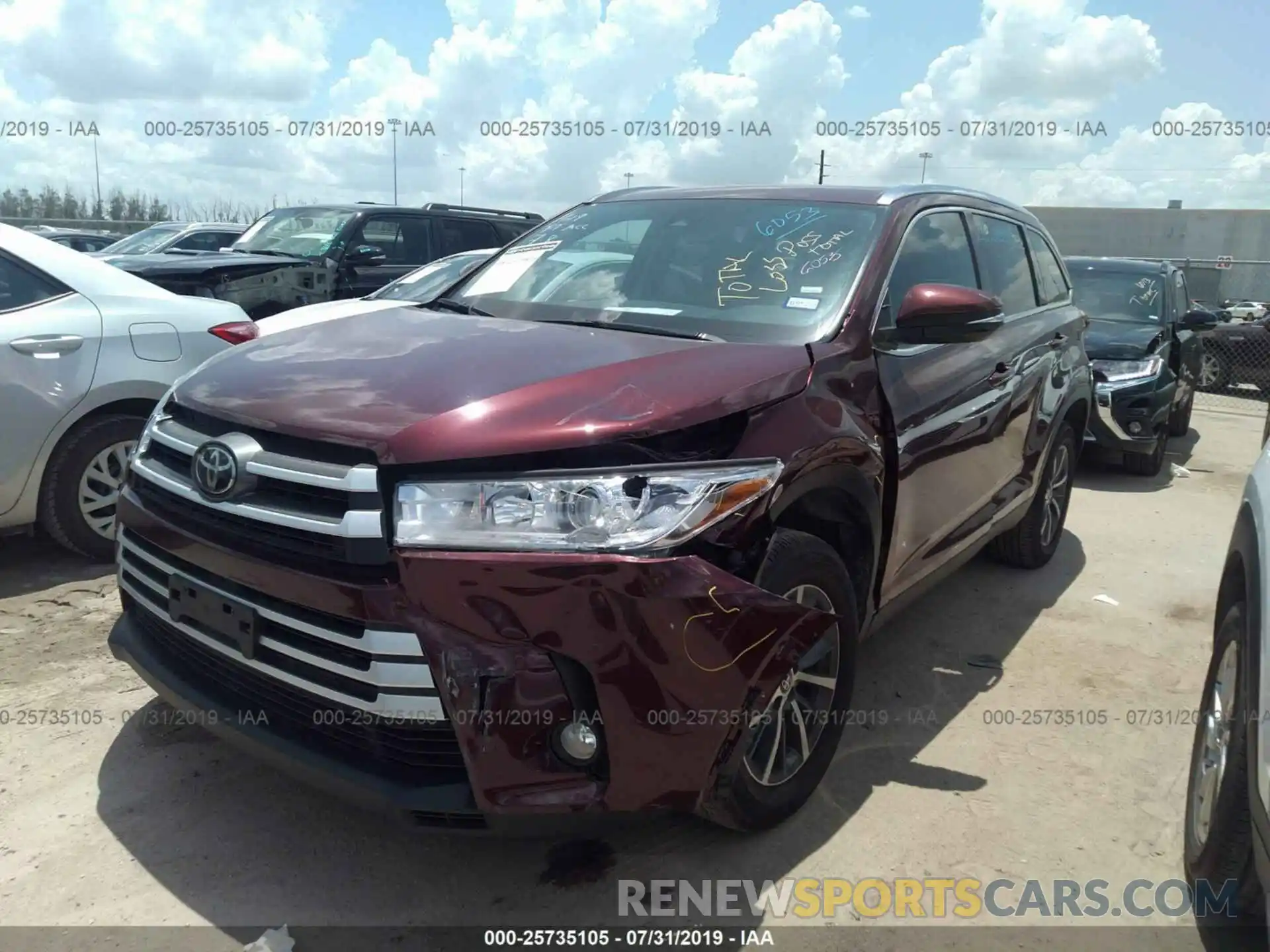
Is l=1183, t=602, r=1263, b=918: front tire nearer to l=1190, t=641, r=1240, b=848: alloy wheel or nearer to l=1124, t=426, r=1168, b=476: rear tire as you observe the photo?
l=1190, t=641, r=1240, b=848: alloy wheel

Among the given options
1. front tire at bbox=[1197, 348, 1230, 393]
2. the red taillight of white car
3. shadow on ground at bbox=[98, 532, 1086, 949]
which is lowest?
shadow on ground at bbox=[98, 532, 1086, 949]

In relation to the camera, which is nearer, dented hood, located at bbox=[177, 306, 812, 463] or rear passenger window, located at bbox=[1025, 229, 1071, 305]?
dented hood, located at bbox=[177, 306, 812, 463]

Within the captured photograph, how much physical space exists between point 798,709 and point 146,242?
43.3 feet

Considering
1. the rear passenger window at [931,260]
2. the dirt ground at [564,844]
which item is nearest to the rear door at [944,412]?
the rear passenger window at [931,260]

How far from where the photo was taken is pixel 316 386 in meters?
2.43

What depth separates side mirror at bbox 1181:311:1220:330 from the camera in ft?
27.7

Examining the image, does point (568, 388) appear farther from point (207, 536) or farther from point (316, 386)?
point (207, 536)

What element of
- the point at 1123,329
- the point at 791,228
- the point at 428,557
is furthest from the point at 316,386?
the point at 1123,329

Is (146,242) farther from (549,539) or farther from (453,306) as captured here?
(549,539)

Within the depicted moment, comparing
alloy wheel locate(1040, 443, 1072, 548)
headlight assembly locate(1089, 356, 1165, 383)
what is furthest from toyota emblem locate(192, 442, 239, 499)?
headlight assembly locate(1089, 356, 1165, 383)

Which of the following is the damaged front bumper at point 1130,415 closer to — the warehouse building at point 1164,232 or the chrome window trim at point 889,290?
the chrome window trim at point 889,290

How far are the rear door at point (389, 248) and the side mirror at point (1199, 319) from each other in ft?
22.8

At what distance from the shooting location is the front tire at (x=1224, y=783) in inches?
83.4

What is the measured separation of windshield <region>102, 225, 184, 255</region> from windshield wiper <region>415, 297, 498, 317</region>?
390 inches
